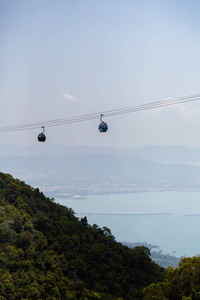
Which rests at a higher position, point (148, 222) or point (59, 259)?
point (148, 222)

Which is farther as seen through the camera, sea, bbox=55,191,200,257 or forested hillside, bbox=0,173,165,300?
sea, bbox=55,191,200,257

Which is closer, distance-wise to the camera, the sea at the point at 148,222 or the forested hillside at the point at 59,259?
the forested hillside at the point at 59,259

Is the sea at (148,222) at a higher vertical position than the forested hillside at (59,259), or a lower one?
higher

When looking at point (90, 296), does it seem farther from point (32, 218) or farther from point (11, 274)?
point (32, 218)

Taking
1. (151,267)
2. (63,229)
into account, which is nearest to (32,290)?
(63,229)

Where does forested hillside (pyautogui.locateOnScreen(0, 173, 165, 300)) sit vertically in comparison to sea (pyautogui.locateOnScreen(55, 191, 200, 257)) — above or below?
below
